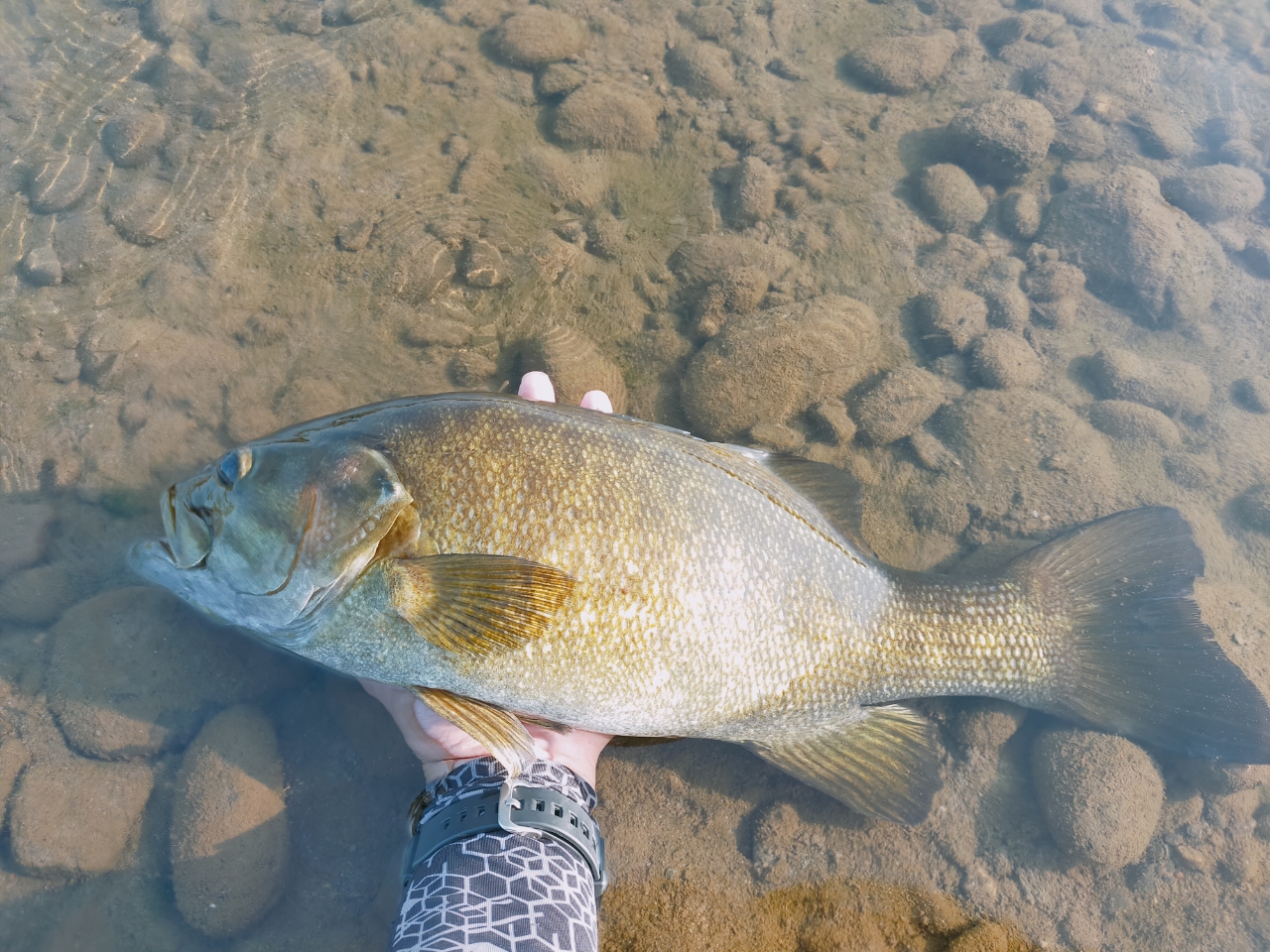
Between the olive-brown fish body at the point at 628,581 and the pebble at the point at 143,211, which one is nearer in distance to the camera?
the olive-brown fish body at the point at 628,581

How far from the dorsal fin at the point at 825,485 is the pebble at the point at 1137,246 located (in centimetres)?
241

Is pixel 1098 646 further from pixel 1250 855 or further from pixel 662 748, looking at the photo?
pixel 662 748

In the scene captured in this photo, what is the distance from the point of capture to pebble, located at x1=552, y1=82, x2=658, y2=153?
4199 millimetres

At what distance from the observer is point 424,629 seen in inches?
89.4

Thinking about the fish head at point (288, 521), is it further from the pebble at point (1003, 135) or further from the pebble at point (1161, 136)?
the pebble at point (1161, 136)

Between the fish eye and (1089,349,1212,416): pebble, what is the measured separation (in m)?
4.24

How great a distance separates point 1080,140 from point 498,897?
5379 mm

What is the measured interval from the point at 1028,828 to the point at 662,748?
172 cm

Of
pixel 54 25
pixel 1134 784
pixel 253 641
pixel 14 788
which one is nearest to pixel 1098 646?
pixel 1134 784

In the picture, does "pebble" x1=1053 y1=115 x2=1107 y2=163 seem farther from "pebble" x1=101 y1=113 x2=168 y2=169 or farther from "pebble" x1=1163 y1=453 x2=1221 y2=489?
"pebble" x1=101 y1=113 x2=168 y2=169

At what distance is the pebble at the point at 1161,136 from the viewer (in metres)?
4.36

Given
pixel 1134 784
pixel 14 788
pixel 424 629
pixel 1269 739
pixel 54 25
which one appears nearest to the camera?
pixel 424 629

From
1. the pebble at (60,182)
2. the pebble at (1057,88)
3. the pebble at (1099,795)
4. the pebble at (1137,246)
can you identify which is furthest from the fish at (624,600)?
the pebble at (1057,88)

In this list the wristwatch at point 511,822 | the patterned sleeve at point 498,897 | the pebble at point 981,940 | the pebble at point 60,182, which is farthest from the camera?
the pebble at point 60,182
